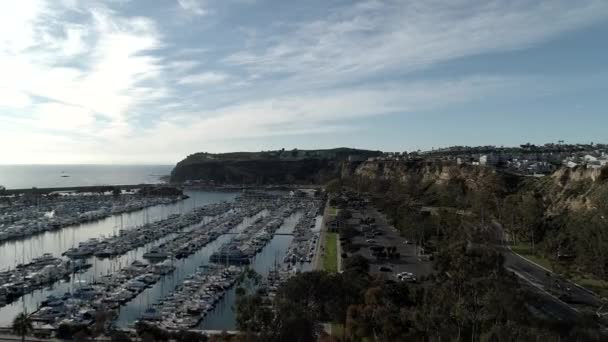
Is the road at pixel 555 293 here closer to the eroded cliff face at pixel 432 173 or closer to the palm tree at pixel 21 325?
the palm tree at pixel 21 325

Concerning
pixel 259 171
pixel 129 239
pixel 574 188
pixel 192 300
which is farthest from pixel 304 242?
pixel 259 171

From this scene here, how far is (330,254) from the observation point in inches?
1609

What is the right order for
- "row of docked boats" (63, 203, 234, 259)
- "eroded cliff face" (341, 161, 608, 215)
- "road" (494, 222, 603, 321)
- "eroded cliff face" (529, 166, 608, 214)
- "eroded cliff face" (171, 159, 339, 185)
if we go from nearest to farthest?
"road" (494, 222, 603, 321)
"eroded cliff face" (529, 166, 608, 214)
"row of docked boats" (63, 203, 234, 259)
"eroded cliff face" (341, 161, 608, 215)
"eroded cliff face" (171, 159, 339, 185)

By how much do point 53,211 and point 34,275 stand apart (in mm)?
44403

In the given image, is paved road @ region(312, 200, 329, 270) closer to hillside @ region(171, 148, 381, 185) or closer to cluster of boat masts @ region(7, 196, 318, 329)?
cluster of boat masts @ region(7, 196, 318, 329)

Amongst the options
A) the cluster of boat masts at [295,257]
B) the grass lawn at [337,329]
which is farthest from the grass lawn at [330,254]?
the grass lawn at [337,329]

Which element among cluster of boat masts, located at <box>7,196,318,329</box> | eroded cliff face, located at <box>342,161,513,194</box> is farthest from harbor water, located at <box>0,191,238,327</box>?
eroded cliff face, located at <box>342,161,513,194</box>

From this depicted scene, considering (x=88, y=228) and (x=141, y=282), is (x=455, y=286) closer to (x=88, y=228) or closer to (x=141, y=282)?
(x=141, y=282)

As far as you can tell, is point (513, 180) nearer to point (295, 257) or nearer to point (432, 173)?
point (432, 173)

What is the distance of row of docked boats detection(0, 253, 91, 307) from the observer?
31.8 meters

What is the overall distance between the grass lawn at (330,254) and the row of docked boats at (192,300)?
7.00 m

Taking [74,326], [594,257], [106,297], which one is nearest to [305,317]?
[74,326]

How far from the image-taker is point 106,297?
2989 centimetres

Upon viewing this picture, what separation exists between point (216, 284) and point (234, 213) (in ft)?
131
